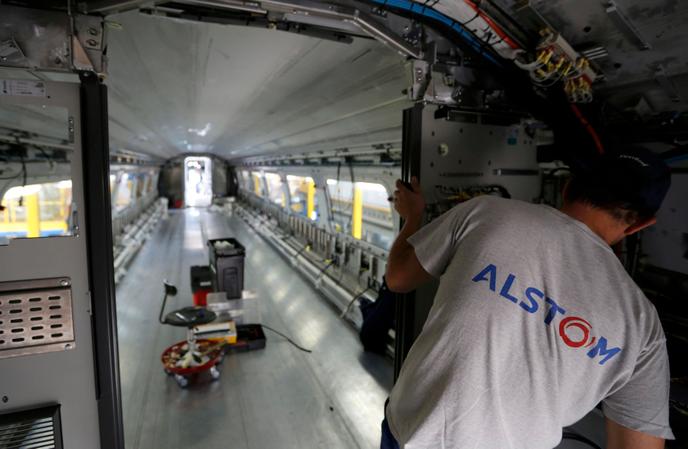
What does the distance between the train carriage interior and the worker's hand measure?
22cm

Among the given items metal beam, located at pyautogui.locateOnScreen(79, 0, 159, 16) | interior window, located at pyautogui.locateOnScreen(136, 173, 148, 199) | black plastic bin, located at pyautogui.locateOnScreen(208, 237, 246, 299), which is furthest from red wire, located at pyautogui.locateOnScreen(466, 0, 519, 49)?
interior window, located at pyautogui.locateOnScreen(136, 173, 148, 199)

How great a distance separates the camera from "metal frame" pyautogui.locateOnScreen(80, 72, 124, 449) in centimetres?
158

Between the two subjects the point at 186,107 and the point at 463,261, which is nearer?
the point at 463,261

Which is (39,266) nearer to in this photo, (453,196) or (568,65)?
(453,196)

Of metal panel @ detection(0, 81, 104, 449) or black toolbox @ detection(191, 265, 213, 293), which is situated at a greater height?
metal panel @ detection(0, 81, 104, 449)

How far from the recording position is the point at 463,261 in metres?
1.25

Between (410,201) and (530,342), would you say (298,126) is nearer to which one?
(410,201)

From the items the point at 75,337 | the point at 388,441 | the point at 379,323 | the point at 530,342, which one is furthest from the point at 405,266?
the point at 379,323

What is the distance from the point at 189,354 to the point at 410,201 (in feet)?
9.68

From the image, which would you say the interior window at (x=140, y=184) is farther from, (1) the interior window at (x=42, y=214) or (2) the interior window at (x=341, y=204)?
(2) the interior window at (x=341, y=204)

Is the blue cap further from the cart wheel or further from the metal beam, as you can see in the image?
the cart wheel

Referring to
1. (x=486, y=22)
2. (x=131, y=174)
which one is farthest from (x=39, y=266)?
(x=131, y=174)

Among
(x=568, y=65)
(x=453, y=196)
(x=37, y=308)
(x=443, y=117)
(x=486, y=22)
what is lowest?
(x=37, y=308)

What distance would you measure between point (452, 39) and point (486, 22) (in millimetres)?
255
